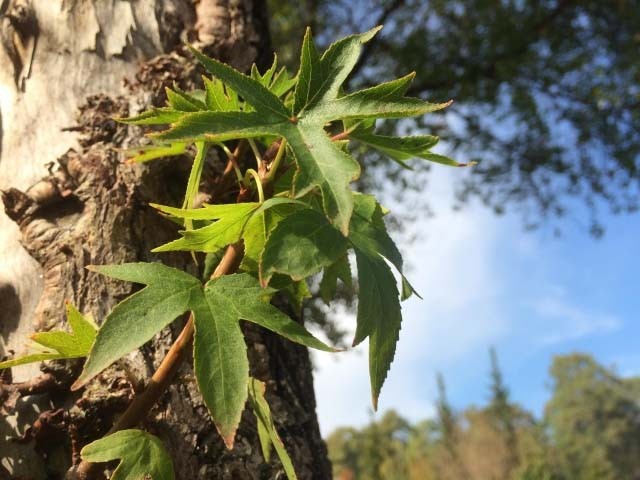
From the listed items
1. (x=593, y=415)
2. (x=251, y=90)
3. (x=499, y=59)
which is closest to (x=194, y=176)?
(x=251, y=90)

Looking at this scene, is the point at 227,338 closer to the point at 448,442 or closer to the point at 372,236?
the point at 372,236

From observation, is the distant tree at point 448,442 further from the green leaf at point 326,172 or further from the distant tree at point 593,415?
the distant tree at point 593,415

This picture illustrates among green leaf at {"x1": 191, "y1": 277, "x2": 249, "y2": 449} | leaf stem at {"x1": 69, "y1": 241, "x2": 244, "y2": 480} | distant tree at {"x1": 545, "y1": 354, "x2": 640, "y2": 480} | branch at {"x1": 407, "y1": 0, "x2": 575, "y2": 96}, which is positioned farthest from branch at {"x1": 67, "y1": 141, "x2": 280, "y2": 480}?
distant tree at {"x1": 545, "y1": 354, "x2": 640, "y2": 480}

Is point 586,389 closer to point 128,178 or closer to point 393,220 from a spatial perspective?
point 393,220

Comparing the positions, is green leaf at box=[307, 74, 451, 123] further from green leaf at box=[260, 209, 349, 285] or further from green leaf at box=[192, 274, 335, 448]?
green leaf at box=[192, 274, 335, 448]

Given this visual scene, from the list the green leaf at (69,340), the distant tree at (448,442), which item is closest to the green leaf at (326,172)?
the green leaf at (69,340)

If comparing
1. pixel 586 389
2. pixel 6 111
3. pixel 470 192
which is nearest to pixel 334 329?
pixel 470 192
